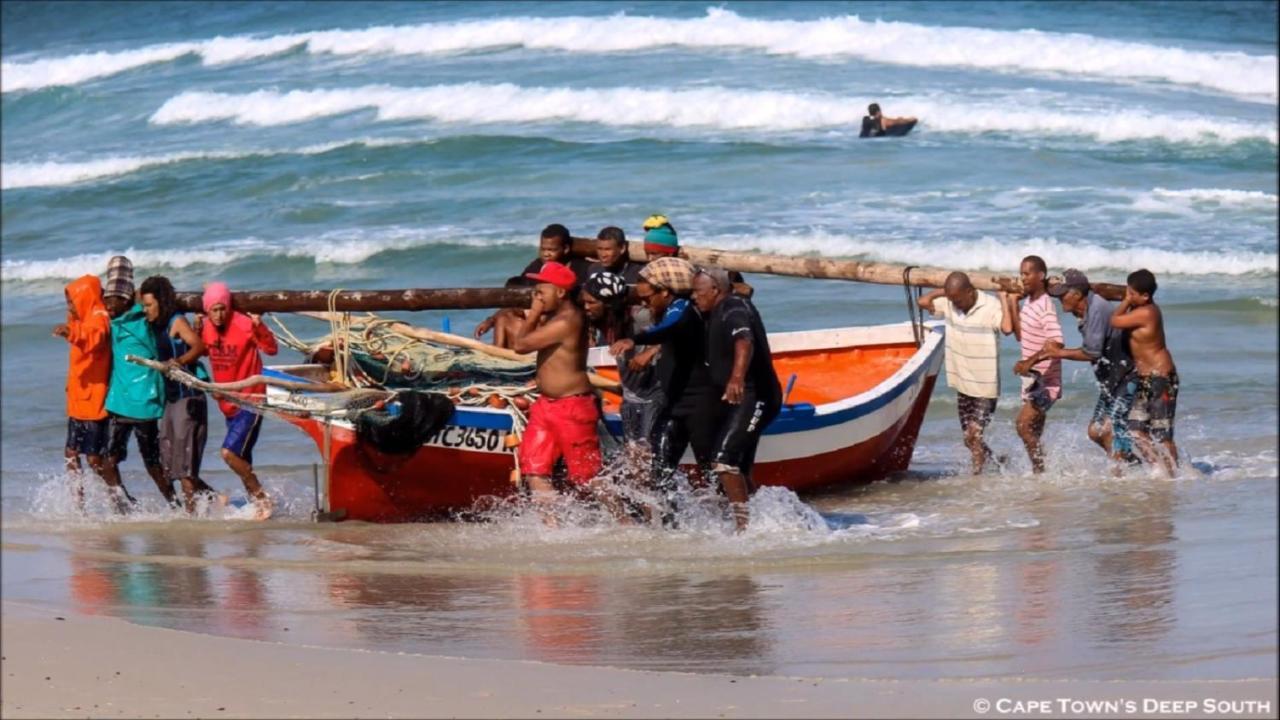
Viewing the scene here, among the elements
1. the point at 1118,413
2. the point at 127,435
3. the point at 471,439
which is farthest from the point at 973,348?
the point at 127,435

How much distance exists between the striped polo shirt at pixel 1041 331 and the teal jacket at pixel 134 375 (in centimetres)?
513

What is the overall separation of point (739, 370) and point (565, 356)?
95 centimetres

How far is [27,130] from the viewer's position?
35.7 metres

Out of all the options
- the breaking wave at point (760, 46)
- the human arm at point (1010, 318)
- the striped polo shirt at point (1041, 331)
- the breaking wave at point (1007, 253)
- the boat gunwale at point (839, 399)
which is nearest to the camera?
the boat gunwale at point (839, 399)

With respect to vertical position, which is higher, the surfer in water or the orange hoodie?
the surfer in water

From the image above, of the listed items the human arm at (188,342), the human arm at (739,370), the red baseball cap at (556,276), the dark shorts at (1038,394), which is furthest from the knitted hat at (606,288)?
the dark shorts at (1038,394)

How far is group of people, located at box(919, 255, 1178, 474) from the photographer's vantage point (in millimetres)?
10031

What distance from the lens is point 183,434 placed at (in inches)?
384

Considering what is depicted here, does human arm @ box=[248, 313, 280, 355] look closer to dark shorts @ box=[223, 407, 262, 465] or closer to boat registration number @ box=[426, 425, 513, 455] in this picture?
dark shorts @ box=[223, 407, 262, 465]

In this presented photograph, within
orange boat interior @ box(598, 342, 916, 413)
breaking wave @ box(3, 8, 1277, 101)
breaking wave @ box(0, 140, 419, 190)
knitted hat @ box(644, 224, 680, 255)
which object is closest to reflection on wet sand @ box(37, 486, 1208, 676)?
knitted hat @ box(644, 224, 680, 255)

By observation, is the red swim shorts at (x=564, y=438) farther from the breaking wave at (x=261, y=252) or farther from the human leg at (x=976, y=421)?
the breaking wave at (x=261, y=252)

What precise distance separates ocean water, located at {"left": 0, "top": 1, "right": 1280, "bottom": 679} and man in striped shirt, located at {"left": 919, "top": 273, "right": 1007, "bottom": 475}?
43 cm

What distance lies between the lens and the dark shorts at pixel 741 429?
8766 millimetres


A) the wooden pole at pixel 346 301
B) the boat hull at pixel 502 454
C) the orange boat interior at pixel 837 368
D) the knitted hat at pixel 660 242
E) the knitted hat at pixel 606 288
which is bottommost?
the boat hull at pixel 502 454
